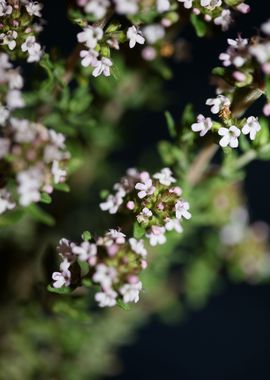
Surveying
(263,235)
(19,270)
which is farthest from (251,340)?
(19,270)

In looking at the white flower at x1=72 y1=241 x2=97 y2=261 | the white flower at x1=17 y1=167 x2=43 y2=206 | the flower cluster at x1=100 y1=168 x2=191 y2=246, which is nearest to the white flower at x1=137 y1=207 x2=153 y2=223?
the flower cluster at x1=100 y1=168 x2=191 y2=246

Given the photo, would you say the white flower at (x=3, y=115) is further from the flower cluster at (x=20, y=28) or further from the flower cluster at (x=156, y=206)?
the flower cluster at (x=156, y=206)

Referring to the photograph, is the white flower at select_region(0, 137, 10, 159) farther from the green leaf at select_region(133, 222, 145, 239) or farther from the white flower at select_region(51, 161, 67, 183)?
the green leaf at select_region(133, 222, 145, 239)

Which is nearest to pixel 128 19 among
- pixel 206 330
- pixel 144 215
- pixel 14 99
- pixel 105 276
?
pixel 14 99

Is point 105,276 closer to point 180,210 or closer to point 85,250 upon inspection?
→ point 85,250

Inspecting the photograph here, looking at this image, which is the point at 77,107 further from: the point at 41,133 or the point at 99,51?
the point at 41,133
